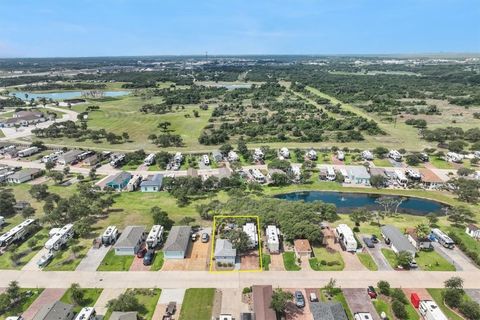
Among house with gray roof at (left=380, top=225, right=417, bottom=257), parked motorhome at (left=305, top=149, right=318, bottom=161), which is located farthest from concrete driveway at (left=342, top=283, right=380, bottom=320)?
parked motorhome at (left=305, top=149, right=318, bottom=161)

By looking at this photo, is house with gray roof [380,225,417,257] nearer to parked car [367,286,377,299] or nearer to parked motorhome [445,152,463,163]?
parked car [367,286,377,299]

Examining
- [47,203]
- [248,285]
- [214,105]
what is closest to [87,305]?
[248,285]

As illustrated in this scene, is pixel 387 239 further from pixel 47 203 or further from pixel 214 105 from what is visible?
pixel 214 105

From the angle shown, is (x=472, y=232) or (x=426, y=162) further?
(x=426, y=162)

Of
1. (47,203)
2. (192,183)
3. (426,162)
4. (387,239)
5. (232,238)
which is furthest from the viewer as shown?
(426,162)

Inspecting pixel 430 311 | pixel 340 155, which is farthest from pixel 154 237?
pixel 340 155
